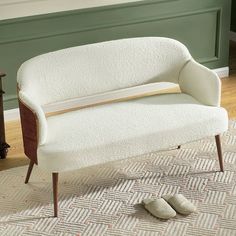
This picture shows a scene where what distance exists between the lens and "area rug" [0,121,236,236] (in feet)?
10.1

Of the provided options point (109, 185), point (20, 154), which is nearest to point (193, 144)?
point (109, 185)

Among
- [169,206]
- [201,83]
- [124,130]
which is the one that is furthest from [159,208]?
[201,83]

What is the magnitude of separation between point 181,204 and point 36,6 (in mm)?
1851

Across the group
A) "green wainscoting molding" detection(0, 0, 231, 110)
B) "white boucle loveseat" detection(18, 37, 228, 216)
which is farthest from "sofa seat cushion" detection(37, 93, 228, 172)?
"green wainscoting molding" detection(0, 0, 231, 110)

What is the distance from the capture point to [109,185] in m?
3.49

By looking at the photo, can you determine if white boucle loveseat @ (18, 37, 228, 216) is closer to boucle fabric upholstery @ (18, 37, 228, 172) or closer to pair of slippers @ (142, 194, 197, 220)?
boucle fabric upholstery @ (18, 37, 228, 172)

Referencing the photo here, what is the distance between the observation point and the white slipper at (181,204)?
3154 millimetres

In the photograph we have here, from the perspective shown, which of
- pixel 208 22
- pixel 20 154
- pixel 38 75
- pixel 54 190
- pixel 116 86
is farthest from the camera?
pixel 208 22

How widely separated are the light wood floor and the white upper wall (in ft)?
2.59

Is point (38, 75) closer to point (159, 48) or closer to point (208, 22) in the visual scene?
point (159, 48)

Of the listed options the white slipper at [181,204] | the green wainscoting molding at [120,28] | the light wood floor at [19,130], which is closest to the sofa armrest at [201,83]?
the white slipper at [181,204]

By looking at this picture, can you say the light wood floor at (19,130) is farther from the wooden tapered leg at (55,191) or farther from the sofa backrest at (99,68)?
the wooden tapered leg at (55,191)

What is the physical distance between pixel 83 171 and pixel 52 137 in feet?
1.79

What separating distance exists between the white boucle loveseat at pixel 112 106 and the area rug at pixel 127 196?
15cm
